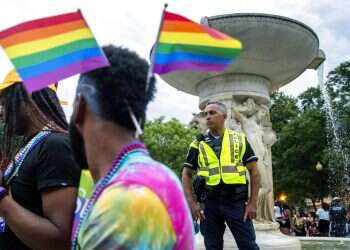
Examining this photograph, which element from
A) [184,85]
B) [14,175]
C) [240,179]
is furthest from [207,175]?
[184,85]

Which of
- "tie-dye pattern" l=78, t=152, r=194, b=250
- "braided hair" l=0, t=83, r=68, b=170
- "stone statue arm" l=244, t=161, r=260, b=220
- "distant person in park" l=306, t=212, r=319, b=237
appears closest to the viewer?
"tie-dye pattern" l=78, t=152, r=194, b=250

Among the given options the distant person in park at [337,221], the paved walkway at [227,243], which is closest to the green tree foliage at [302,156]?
the distant person in park at [337,221]

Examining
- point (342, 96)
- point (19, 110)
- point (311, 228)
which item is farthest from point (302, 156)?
point (19, 110)

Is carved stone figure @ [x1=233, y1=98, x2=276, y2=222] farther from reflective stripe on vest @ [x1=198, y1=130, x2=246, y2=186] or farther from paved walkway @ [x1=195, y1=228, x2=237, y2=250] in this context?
reflective stripe on vest @ [x1=198, y1=130, x2=246, y2=186]

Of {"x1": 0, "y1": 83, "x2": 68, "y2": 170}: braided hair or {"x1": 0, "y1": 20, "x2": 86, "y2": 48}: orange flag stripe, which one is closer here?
{"x1": 0, "y1": 20, "x2": 86, "y2": 48}: orange flag stripe

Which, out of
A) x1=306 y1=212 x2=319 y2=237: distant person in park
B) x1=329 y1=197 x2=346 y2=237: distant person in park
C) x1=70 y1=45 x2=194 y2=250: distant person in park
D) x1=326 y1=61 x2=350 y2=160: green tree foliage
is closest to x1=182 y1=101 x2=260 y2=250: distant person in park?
x1=70 y1=45 x2=194 y2=250: distant person in park

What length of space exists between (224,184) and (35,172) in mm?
2921

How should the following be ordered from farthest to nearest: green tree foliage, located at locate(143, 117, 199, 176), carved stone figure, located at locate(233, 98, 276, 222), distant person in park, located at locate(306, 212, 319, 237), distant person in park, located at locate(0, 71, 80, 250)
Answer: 1. green tree foliage, located at locate(143, 117, 199, 176)
2. distant person in park, located at locate(306, 212, 319, 237)
3. carved stone figure, located at locate(233, 98, 276, 222)
4. distant person in park, located at locate(0, 71, 80, 250)

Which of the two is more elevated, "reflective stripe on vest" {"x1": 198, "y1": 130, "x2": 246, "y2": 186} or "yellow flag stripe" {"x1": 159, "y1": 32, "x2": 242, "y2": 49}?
"yellow flag stripe" {"x1": 159, "y1": 32, "x2": 242, "y2": 49}

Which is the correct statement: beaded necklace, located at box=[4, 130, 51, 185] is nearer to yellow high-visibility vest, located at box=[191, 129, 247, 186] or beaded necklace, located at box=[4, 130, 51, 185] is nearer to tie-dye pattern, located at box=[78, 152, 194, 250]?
tie-dye pattern, located at box=[78, 152, 194, 250]

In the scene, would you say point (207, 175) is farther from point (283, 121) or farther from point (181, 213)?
point (283, 121)

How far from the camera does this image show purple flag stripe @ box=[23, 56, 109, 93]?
1.37m

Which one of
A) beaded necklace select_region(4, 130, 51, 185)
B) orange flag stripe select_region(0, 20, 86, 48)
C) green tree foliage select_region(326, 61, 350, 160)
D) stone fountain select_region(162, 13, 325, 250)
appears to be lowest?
beaded necklace select_region(4, 130, 51, 185)

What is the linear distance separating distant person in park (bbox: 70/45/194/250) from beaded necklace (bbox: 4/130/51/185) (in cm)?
62
